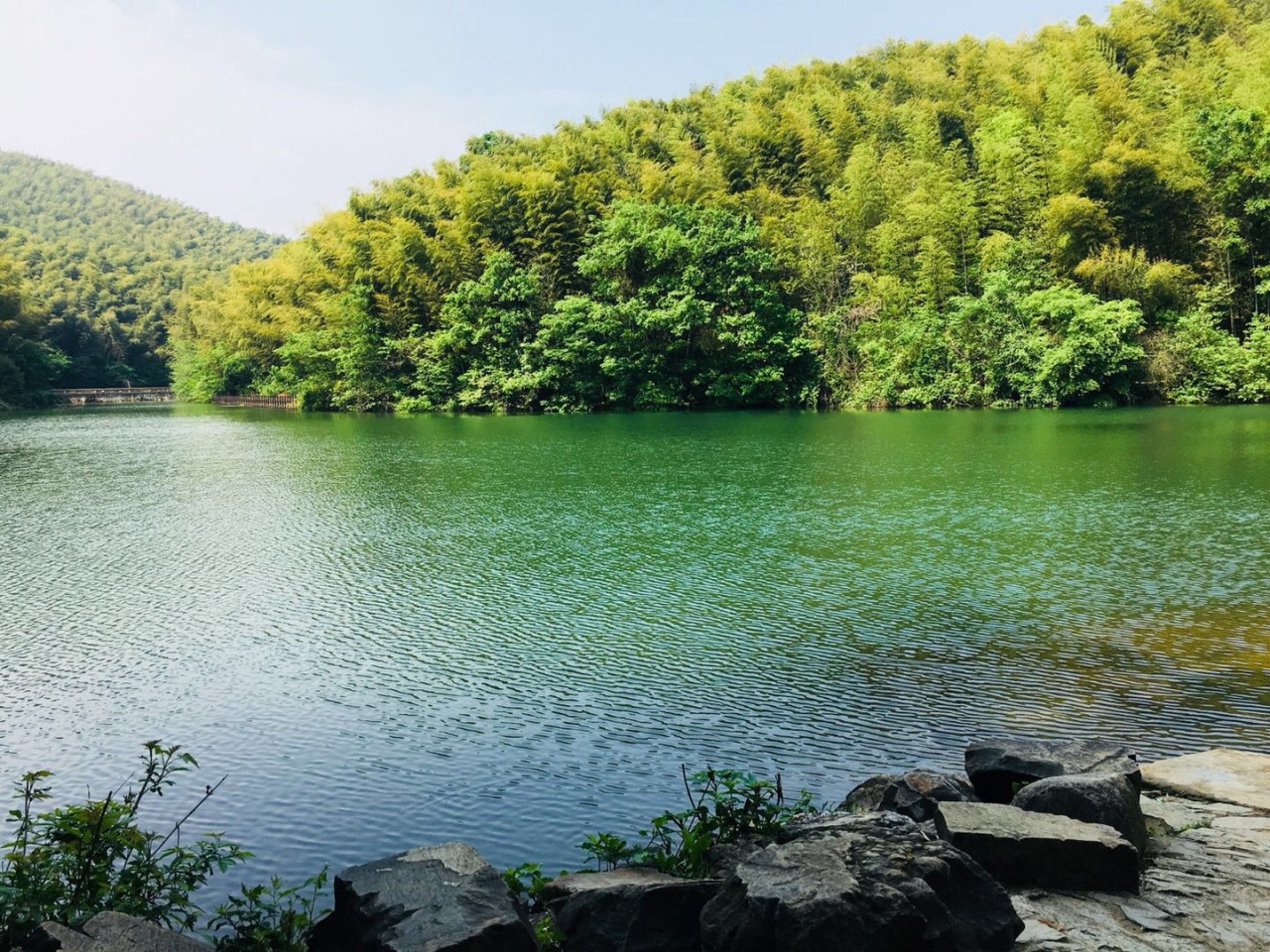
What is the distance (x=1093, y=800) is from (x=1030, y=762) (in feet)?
2.58

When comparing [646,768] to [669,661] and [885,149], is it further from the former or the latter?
[885,149]

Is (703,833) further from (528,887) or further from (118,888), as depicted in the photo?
(118,888)

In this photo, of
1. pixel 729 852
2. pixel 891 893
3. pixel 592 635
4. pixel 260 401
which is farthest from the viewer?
pixel 260 401

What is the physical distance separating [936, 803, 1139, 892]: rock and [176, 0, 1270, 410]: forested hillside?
120 feet

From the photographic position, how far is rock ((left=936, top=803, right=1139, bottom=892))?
3.69 m

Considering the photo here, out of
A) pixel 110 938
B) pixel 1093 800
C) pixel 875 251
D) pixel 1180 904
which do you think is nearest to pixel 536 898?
pixel 110 938

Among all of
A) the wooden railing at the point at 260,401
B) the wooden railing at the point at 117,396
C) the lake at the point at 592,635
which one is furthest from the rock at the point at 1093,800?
the wooden railing at the point at 117,396

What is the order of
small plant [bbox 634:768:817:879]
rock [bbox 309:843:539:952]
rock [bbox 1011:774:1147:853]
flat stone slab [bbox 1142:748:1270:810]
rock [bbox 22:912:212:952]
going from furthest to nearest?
flat stone slab [bbox 1142:748:1270:810], small plant [bbox 634:768:817:879], rock [bbox 1011:774:1147:853], rock [bbox 309:843:539:952], rock [bbox 22:912:212:952]

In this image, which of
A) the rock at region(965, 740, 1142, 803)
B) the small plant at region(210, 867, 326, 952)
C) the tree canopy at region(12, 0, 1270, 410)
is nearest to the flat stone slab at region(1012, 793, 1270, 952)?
the rock at region(965, 740, 1142, 803)

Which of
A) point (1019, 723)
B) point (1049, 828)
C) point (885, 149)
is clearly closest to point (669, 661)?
point (1019, 723)

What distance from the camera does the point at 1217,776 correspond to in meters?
4.90

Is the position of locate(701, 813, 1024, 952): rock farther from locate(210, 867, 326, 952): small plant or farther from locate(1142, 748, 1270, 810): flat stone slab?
locate(1142, 748, 1270, 810): flat stone slab

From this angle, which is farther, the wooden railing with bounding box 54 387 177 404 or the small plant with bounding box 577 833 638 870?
the wooden railing with bounding box 54 387 177 404

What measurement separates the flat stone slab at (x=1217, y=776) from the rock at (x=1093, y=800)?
655mm
